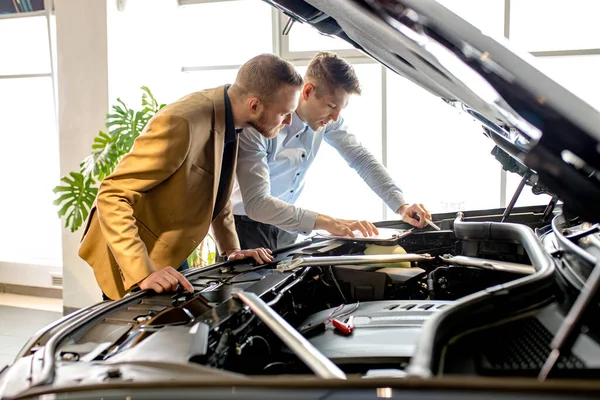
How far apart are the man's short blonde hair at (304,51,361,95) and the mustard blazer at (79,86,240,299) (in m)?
0.60

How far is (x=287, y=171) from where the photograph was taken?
2.81 m

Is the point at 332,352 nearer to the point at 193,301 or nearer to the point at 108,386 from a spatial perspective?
the point at 193,301

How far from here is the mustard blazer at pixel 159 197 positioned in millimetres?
1603

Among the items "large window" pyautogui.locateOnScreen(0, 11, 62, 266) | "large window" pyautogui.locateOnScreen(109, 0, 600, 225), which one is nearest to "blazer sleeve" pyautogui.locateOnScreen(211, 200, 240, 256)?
"large window" pyautogui.locateOnScreen(109, 0, 600, 225)

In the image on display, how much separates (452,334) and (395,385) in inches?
14.4

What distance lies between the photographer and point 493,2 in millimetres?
4641

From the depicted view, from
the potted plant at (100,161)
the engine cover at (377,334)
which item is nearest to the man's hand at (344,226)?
the engine cover at (377,334)

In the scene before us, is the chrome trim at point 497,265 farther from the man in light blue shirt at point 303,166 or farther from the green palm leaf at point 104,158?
the green palm leaf at point 104,158

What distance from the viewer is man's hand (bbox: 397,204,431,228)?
7.58 feet

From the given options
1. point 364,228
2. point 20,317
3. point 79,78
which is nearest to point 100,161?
point 79,78

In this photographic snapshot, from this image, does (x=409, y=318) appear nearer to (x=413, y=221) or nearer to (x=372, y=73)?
(x=413, y=221)

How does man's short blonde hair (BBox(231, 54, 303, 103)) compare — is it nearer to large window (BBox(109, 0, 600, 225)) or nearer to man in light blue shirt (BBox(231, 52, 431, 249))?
man in light blue shirt (BBox(231, 52, 431, 249))

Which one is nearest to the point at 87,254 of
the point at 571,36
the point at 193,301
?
the point at 193,301

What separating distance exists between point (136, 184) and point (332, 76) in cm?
113
